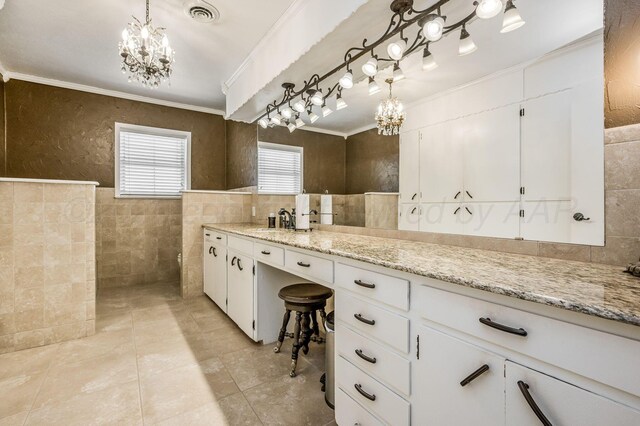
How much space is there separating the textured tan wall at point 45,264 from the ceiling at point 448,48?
6.94ft

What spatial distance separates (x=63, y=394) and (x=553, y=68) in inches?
119

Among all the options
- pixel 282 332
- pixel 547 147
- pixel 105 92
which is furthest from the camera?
pixel 105 92

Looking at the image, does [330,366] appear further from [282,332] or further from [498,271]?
[498,271]

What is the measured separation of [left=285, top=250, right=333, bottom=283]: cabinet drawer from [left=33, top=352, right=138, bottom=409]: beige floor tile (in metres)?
1.30

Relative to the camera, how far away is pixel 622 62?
0.97 m

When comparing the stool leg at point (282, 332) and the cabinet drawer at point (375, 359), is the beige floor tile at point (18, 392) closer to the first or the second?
the stool leg at point (282, 332)

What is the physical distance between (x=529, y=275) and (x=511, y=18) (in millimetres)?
1088

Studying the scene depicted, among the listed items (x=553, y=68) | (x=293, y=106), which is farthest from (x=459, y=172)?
(x=293, y=106)

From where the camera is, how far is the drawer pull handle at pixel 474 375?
2.67 ft

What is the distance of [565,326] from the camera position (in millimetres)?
671

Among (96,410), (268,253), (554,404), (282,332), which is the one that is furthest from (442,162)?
(96,410)

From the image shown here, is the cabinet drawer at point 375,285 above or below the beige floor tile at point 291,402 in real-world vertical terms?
above

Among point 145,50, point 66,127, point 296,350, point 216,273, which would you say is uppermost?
→ point 145,50

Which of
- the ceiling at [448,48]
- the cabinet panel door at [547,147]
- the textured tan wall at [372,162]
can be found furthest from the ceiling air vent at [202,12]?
the cabinet panel door at [547,147]
